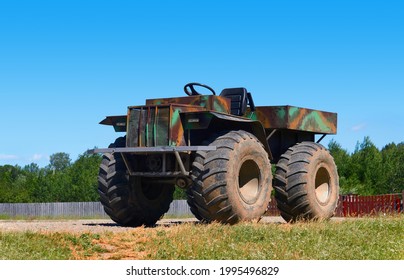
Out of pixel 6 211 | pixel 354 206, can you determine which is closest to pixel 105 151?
pixel 354 206

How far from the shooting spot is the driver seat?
16.3 meters

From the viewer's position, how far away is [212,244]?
10.4 m

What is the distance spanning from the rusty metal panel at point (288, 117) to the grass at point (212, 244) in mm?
4416

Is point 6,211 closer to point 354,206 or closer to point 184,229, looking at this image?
point 354,206

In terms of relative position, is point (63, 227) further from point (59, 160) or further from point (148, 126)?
point (59, 160)

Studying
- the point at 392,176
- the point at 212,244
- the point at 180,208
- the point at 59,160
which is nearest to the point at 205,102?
the point at 212,244

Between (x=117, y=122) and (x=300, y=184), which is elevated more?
(x=117, y=122)

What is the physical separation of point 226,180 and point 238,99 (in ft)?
10.8

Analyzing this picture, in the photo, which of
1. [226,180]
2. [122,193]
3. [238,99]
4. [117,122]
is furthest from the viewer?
[238,99]

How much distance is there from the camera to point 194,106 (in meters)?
15.0

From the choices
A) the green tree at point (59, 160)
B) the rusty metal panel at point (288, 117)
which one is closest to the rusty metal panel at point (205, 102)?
the rusty metal panel at point (288, 117)

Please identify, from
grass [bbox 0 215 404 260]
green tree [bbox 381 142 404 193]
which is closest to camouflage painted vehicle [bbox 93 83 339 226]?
grass [bbox 0 215 404 260]

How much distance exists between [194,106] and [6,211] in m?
47.5

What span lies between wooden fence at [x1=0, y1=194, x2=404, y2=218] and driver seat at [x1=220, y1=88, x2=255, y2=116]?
724 centimetres
